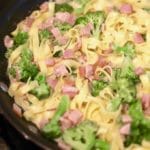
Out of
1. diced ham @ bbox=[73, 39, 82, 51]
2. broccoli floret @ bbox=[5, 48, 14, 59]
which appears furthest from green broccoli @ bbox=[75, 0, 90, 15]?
broccoli floret @ bbox=[5, 48, 14, 59]

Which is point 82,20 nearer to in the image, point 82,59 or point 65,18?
point 65,18

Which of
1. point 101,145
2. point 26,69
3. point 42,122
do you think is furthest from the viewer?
point 26,69

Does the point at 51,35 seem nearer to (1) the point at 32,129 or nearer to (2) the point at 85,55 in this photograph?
(2) the point at 85,55

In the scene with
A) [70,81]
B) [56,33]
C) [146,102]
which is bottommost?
[146,102]

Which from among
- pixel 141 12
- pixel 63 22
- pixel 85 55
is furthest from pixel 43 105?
pixel 141 12

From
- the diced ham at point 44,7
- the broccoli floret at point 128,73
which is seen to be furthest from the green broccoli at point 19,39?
the broccoli floret at point 128,73

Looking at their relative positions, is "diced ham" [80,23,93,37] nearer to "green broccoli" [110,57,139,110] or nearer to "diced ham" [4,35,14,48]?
"green broccoli" [110,57,139,110]

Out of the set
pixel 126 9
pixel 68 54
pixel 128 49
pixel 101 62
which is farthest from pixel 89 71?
pixel 126 9

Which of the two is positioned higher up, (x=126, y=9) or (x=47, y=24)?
(x=47, y=24)
